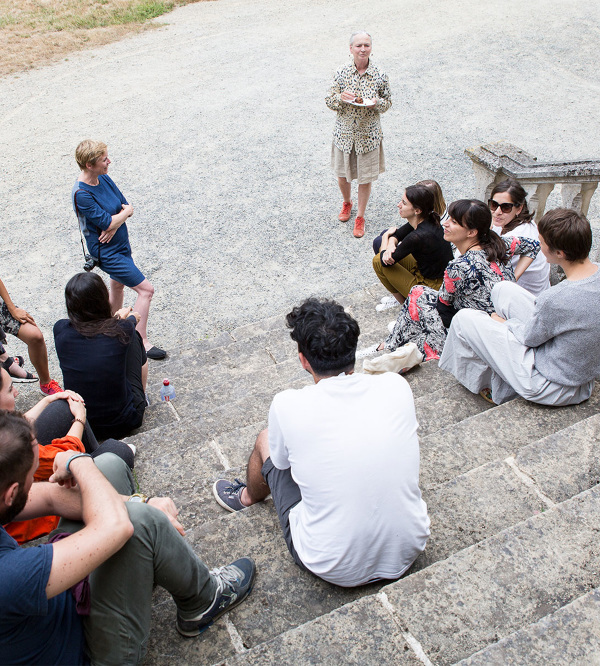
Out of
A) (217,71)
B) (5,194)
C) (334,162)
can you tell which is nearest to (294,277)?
(334,162)

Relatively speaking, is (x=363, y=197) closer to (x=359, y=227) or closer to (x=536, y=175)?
(x=359, y=227)

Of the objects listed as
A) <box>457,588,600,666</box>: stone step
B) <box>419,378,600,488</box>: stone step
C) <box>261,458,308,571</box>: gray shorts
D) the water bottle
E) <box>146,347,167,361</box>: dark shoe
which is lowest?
<box>146,347,167,361</box>: dark shoe

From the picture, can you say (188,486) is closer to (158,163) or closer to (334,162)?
(334,162)

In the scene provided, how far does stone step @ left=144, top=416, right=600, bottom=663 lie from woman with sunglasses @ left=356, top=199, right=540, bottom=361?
4.65 feet

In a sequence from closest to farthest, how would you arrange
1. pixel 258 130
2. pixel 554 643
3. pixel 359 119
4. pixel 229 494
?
pixel 554 643
pixel 229 494
pixel 359 119
pixel 258 130

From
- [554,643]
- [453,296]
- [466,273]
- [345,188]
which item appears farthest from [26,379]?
[554,643]

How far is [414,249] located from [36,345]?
3.22 metres

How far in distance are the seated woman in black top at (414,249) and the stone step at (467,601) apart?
3.13 metres

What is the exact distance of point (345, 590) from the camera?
2.54 m

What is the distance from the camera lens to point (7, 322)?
4.71 meters

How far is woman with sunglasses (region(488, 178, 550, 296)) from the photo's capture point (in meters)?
4.69

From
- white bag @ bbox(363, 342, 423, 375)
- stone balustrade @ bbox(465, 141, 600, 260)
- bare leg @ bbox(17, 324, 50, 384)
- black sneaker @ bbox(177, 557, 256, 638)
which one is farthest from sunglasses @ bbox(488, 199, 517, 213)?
bare leg @ bbox(17, 324, 50, 384)

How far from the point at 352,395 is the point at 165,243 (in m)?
5.53

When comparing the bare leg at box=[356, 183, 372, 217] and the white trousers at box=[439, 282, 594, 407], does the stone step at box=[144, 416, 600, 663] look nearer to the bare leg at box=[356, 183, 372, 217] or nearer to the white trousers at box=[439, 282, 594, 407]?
the white trousers at box=[439, 282, 594, 407]
